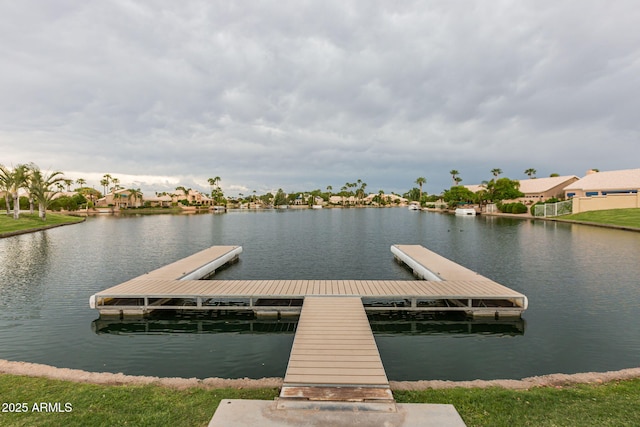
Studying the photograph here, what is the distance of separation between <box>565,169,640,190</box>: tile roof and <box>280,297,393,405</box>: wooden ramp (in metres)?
86.3

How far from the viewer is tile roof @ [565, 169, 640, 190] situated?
69062 millimetres

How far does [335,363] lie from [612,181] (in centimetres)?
9331

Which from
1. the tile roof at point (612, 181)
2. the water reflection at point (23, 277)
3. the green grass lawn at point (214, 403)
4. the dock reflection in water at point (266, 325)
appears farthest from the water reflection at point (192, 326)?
the tile roof at point (612, 181)

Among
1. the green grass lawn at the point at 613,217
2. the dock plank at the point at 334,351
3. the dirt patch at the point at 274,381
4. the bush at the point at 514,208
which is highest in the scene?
the bush at the point at 514,208

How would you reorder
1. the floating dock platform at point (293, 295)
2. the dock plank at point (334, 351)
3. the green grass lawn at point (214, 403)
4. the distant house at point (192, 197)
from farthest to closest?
the distant house at point (192, 197) < the floating dock platform at point (293, 295) < the dock plank at point (334, 351) < the green grass lawn at point (214, 403)

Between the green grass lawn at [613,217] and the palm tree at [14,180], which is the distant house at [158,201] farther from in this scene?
the green grass lawn at [613,217]

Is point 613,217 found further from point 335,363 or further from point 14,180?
point 14,180

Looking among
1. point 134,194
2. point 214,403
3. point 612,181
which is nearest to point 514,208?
point 612,181

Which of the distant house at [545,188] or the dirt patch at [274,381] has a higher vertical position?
the distant house at [545,188]

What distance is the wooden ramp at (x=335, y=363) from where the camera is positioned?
22.8 ft

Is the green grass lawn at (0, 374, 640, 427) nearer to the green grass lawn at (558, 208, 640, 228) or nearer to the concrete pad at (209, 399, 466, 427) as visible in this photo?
the concrete pad at (209, 399, 466, 427)

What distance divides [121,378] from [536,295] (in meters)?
19.3

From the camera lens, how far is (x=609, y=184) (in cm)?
7250

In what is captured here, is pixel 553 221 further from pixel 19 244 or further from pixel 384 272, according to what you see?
pixel 19 244
